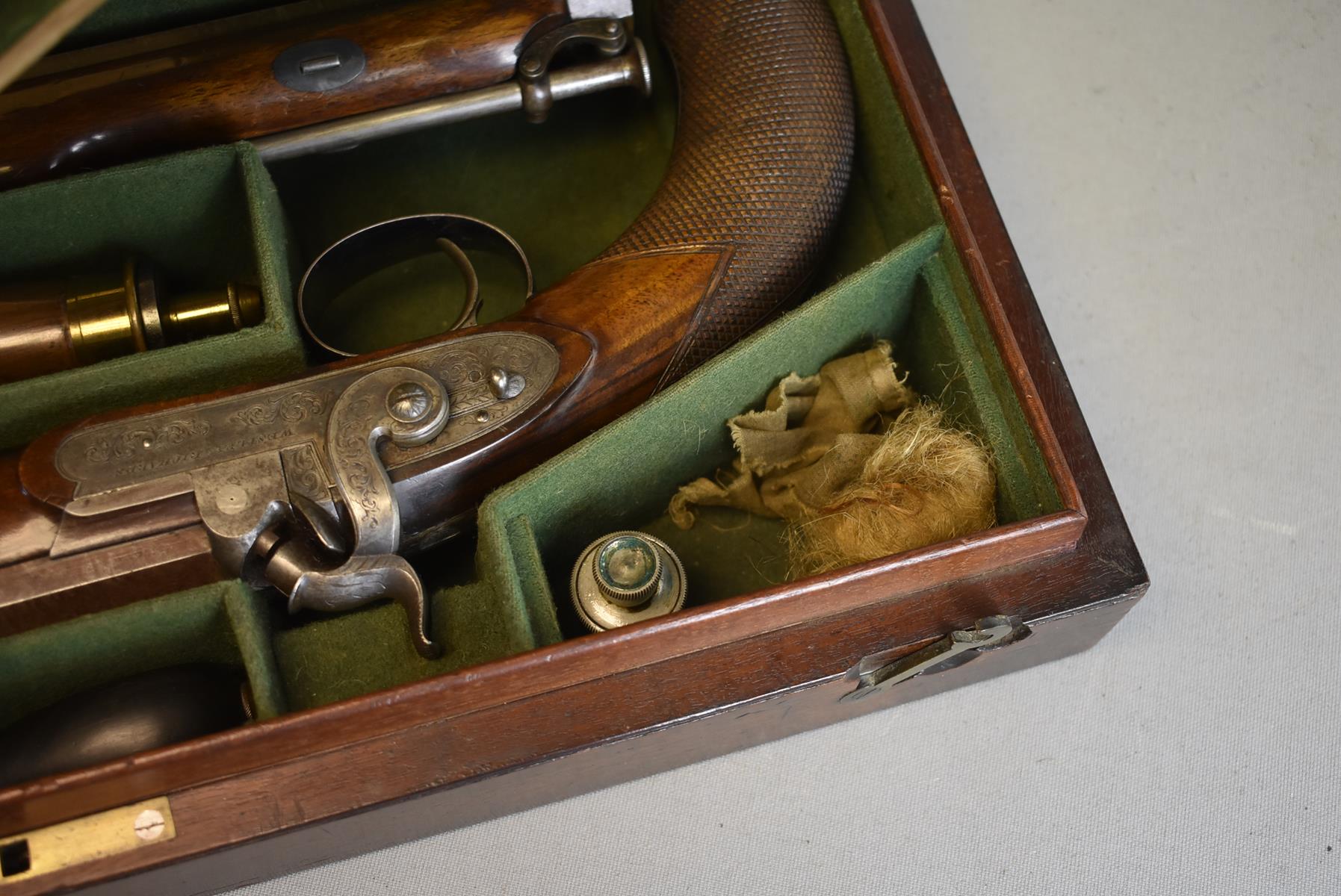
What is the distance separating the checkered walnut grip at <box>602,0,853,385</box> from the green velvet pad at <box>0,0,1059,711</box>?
76 millimetres

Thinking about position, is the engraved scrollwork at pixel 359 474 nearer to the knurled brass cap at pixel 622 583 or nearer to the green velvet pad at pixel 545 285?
the green velvet pad at pixel 545 285

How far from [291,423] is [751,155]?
784 millimetres

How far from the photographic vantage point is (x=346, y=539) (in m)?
1.64

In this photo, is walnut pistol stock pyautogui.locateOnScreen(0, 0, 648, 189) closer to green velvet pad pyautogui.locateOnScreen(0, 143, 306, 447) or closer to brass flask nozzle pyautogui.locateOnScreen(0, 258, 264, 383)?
green velvet pad pyautogui.locateOnScreen(0, 143, 306, 447)

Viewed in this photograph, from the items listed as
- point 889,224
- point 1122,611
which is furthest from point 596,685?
point 889,224

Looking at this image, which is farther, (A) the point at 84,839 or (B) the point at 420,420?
(B) the point at 420,420

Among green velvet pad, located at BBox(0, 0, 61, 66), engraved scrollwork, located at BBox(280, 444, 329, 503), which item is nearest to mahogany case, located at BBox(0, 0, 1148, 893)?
engraved scrollwork, located at BBox(280, 444, 329, 503)

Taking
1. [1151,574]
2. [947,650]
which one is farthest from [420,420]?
[1151,574]

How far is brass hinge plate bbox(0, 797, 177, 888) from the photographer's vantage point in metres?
1.45

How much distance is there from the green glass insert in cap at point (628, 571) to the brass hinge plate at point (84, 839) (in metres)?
0.62

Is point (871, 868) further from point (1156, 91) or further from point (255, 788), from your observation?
point (1156, 91)

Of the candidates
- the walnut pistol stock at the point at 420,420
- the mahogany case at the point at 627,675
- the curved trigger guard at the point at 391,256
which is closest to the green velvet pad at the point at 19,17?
the walnut pistol stock at the point at 420,420

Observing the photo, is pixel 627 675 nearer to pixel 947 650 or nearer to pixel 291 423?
pixel 947 650

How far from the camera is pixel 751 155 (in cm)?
184
